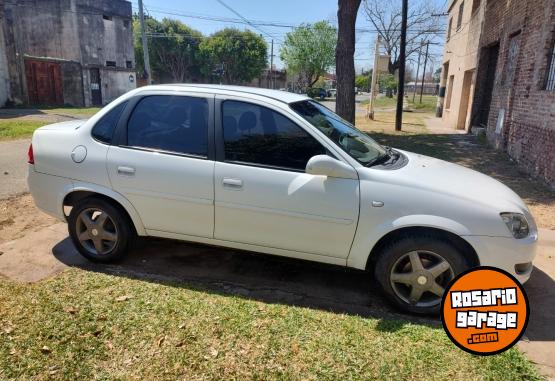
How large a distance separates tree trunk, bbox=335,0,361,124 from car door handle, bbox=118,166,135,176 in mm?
8570

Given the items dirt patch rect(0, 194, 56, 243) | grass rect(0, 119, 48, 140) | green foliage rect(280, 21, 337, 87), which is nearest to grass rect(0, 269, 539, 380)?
dirt patch rect(0, 194, 56, 243)

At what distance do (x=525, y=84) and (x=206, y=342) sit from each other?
926cm

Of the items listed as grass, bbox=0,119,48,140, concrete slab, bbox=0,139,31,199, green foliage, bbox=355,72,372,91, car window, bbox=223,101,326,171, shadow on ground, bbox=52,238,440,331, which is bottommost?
shadow on ground, bbox=52,238,440,331

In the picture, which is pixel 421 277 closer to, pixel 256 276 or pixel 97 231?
pixel 256 276

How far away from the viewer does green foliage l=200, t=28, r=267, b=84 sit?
51.6 metres

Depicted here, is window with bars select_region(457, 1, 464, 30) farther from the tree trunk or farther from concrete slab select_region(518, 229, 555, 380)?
concrete slab select_region(518, 229, 555, 380)

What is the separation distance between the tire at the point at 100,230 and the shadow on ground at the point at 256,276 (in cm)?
13

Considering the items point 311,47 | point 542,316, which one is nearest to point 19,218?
point 542,316

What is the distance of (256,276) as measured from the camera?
389 cm

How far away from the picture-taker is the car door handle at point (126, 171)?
3668 mm

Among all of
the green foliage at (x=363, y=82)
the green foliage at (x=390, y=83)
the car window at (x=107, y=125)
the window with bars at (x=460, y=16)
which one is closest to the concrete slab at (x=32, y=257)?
the car window at (x=107, y=125)

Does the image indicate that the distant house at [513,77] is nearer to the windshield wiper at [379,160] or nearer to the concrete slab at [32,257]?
the windshield wiper at [379,160]

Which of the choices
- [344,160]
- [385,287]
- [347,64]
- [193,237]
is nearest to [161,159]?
[193,237]

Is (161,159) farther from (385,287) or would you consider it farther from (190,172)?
(385,287)
